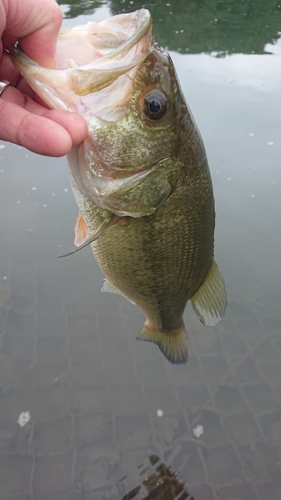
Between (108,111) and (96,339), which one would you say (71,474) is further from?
(108,111)

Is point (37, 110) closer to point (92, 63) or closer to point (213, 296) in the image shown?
point (92, 63)

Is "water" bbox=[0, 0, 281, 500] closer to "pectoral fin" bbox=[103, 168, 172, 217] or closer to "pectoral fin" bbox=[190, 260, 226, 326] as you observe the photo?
"pectoral fin" bbox=[190, 260, 226, 326]

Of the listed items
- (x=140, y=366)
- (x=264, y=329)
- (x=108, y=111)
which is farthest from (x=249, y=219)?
(x=108, y=111)

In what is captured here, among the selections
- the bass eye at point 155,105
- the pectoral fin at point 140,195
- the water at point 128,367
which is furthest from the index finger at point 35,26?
the water at point 128,367

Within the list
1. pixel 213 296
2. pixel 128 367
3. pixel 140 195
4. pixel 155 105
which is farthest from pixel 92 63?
pixel 128 367

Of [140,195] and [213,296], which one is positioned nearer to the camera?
[140,195]

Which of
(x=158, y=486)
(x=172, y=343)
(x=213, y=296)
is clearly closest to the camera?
(x=213, y=296)

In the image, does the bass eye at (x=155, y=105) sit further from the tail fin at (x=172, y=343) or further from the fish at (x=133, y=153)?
the tail fin at (x=172, y=343)
